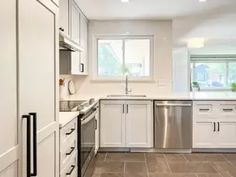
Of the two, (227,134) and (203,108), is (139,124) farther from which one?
(227,134)

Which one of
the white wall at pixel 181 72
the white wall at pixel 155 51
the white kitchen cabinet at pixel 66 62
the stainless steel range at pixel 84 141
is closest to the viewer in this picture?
the stainless steel range at pixel 84 141

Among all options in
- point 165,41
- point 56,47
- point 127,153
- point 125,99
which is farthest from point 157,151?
point 56,47

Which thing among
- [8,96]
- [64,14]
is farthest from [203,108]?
[8,96]

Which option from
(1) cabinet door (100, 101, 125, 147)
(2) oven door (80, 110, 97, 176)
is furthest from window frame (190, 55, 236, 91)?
(2) oven door (80, 110, 97, 176)

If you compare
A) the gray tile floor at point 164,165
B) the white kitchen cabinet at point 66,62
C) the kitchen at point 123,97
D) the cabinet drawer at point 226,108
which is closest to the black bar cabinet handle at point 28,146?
the kitchen at point 123,97

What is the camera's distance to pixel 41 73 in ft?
5.64

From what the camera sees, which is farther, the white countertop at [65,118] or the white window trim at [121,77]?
the white window trim at [121,77]

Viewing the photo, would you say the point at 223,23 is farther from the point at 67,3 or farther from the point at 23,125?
the point at 23,125

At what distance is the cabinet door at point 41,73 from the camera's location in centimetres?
144

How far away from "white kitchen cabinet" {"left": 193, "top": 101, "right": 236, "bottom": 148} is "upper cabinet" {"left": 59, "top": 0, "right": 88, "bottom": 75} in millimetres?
2015

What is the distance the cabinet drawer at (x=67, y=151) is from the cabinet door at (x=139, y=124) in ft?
6.94

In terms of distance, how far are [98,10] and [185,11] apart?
1.42 m

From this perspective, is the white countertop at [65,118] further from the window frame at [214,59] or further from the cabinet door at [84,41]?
the window frame at [214,59]

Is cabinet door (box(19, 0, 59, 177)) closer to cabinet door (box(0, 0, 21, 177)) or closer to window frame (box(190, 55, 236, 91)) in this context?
cabinet door (box(0, 0, 21, 177))
